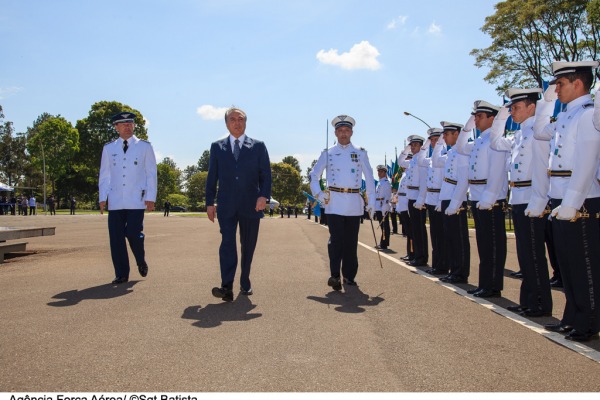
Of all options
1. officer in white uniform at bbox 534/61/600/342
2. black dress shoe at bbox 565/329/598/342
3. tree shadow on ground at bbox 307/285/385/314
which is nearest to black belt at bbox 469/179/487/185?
tree shadow on ground at bbox 307/285/385/314

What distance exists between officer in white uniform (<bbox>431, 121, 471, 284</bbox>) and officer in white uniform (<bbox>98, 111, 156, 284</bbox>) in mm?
4471

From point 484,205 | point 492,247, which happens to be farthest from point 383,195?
point 484,205

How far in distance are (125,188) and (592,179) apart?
6.08m

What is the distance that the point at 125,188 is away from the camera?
8.00 m

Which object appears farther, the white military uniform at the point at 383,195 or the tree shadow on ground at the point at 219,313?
the white military uniform at the point at 383,195

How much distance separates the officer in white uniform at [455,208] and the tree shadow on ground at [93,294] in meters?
4.61

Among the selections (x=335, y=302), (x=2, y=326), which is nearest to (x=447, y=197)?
(x=335, y=302)

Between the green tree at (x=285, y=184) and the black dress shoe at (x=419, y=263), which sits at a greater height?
the green tree at (x=285, y=184)

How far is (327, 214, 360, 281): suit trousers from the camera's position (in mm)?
7871

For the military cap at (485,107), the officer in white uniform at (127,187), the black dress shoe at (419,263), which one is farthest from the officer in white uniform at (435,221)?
the officer in white uniform at (127,187)

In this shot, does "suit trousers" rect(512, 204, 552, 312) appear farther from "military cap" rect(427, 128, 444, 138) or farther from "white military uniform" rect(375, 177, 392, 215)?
"white military uniform" rect(375, 177, 392, 215)

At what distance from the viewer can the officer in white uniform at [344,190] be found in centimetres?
791

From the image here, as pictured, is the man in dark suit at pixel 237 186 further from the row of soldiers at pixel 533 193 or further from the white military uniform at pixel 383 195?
the white military uniform at pixel 383 195

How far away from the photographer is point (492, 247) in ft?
23.2
